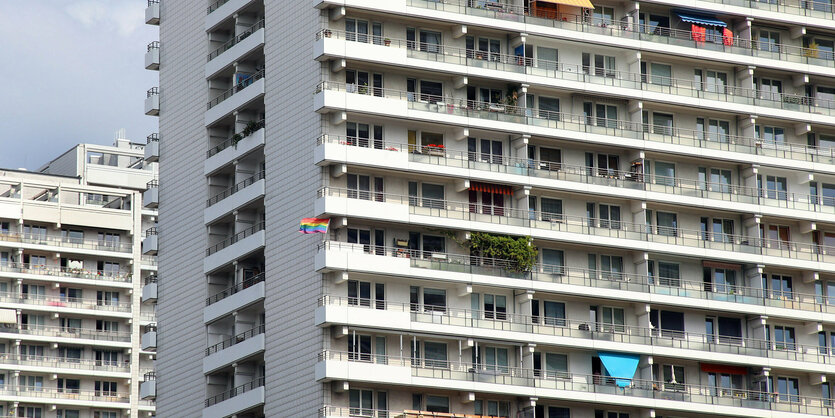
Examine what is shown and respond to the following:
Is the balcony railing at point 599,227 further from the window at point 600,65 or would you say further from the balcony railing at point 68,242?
the balcony railing at point 68,242

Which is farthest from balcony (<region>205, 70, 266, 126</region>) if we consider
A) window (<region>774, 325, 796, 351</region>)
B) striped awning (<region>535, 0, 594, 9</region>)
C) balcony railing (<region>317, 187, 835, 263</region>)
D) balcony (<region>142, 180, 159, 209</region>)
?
window (<region>774, 325, 796, 351</region>)

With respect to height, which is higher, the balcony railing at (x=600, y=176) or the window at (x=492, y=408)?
the balcony railing at (x=600, y=176)

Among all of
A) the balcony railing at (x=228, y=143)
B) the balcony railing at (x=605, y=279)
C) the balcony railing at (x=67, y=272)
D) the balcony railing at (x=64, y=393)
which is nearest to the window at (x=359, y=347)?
the balcony railing at (x=605, y=279)

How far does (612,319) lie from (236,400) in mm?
19977

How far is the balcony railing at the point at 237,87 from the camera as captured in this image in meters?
85.9

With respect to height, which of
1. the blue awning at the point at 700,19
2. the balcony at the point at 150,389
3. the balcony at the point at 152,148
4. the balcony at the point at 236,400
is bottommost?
the balcony at the point at 236,400

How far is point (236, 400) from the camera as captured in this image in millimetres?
81500

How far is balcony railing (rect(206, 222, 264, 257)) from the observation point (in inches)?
3300

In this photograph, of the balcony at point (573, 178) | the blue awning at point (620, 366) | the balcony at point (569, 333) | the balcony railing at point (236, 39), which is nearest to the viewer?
the balcony at point (569, 333)

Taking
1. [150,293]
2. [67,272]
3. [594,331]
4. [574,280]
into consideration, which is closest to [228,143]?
[150,293]

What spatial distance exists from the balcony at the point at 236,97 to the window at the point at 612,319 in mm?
21436

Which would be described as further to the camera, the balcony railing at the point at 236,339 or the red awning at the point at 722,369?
the red awning at the point at 722,369

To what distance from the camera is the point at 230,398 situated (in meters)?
82.5

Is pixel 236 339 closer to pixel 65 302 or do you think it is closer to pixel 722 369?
pixel 722 369
